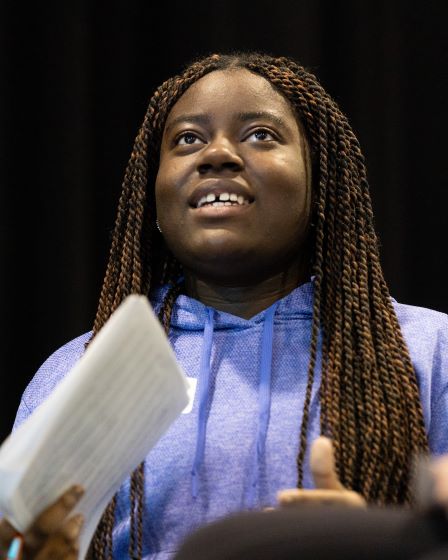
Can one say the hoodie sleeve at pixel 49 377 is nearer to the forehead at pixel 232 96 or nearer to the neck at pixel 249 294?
the neck at pixel 249 294

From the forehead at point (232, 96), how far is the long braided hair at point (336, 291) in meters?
0.02

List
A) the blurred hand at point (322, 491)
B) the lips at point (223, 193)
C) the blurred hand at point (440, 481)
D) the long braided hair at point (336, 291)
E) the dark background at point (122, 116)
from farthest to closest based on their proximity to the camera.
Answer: the dark background at point (122, 116), the lips at point (223, 193), the long braided hair at point (336, 291), the blurred hand at point (322, 491), the blurred hand at point (440, 481)

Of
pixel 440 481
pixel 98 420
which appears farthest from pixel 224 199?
pixel 440 481

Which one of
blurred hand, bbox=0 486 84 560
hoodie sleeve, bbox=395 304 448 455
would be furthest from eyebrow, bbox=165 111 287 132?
blurred hand, bbox=0 486 84 560

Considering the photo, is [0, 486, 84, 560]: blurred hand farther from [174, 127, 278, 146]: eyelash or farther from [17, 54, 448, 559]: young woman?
[174, 127, 278, 146]: eyelash

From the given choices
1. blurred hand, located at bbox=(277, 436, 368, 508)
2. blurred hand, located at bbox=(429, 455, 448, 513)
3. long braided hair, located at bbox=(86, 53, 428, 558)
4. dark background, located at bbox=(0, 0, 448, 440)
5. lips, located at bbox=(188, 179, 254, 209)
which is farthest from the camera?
dark background, located at bbox=(0, 0, 448, 440)

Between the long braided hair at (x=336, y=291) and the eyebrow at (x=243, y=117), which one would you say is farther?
the eyebrow at (x=243, y=117)

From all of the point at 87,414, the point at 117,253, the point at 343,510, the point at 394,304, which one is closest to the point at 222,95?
the point at 117,253

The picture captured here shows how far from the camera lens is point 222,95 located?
166 centimetres

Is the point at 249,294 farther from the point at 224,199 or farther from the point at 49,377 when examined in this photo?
the point at 49,377

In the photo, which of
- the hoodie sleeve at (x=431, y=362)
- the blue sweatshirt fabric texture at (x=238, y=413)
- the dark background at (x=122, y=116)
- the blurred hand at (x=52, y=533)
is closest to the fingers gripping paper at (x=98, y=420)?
the blurred hand at (x=52, y=533)

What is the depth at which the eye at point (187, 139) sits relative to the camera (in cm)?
166

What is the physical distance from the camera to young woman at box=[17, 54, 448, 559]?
4.68 feet

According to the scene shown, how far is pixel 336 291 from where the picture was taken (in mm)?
1610
